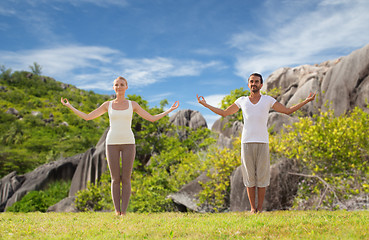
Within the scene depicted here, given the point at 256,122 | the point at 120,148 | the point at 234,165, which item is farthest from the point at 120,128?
the point at 234,165

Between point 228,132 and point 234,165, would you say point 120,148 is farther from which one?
point 228,132

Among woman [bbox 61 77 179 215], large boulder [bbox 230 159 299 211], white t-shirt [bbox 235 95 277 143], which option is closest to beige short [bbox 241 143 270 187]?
white t-shirt [bbox 235 95 277 143]

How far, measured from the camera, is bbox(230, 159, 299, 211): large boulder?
1074 cm

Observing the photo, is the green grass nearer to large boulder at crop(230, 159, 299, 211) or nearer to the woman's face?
the woman's face

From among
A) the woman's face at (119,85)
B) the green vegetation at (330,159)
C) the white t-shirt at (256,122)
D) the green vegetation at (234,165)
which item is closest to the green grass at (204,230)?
the white t-shirt at (256,122)

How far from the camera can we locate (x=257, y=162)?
21.8 ft

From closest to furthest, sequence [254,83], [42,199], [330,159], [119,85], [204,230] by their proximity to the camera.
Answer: [204,230], [254,83], [119,85], [330,159], [42,199]

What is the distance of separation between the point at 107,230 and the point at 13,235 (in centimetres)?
136

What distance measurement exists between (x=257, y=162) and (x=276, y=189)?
14.9 ft

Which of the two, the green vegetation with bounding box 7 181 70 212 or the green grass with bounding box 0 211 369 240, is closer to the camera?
the green grass with bounding box 0 211 369 240

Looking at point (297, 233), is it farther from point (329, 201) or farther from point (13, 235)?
point (329, 201)

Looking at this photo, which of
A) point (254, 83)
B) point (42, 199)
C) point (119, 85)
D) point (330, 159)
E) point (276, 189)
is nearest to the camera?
point (254, 83)

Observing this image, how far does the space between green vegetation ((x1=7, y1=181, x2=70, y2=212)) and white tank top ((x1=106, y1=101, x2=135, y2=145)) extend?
14.2 meters

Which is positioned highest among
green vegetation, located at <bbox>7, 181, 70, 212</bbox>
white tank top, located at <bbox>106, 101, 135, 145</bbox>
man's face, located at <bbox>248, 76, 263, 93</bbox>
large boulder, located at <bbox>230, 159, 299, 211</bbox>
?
man's face, located at <bbox>248, 76, 263, 93</bbox>
